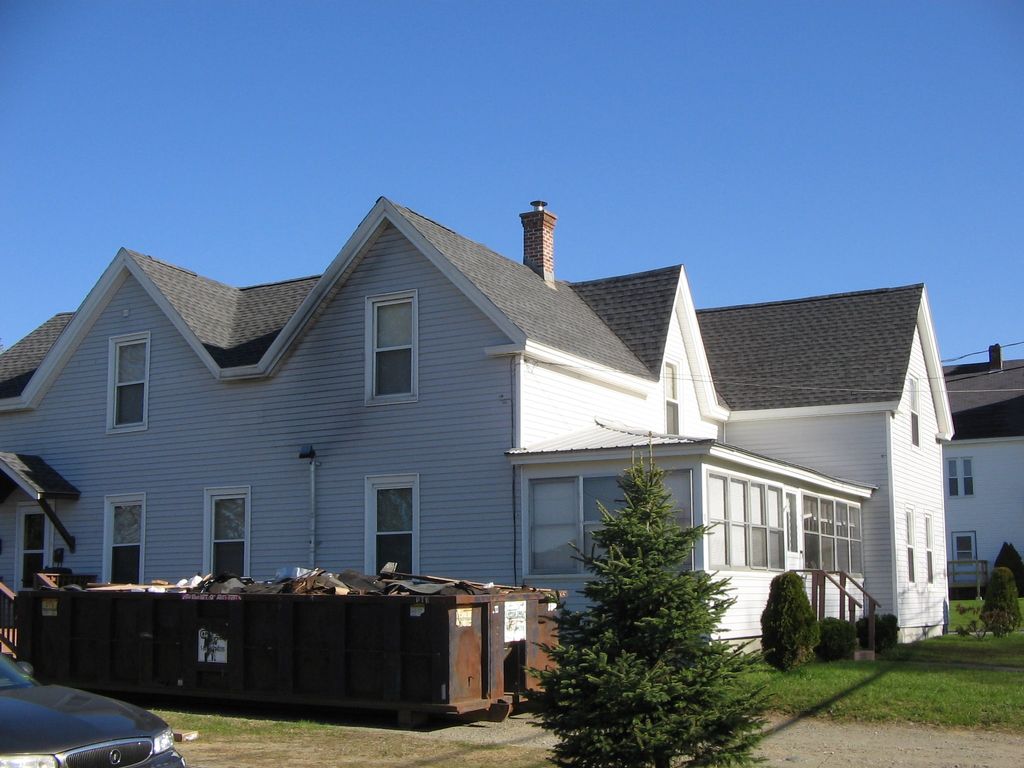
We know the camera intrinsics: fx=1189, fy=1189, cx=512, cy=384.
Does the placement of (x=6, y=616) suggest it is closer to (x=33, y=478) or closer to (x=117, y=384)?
(x=33, y=478)

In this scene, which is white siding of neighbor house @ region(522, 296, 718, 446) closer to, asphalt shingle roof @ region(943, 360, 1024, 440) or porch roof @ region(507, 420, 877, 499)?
porch roof @ region(507, 420, 877, 499)

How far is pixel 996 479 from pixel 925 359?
20328 millimetres

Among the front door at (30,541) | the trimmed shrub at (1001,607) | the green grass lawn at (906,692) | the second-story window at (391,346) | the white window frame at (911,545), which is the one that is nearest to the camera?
the green grass lawn at (906,692)

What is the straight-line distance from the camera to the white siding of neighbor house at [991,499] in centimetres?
4534

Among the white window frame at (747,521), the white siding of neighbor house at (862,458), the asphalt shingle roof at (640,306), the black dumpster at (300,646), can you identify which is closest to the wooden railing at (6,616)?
the black dumpster at (300,646)

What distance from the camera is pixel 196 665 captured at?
14.6m

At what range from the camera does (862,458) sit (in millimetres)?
24188

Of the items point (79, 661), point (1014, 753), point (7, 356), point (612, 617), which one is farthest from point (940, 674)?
point (7, 356)

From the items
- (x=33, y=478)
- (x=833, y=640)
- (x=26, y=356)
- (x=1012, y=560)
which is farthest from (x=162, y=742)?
(x=1012, y=560)

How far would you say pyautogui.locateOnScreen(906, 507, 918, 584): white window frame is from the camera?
25469 mm

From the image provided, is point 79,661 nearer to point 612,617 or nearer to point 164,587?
point 164,587

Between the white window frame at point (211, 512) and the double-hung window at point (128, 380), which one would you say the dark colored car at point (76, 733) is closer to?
the white window frame at point (211, 512)

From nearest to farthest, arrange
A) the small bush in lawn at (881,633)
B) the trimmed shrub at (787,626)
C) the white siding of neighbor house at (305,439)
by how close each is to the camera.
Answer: the trimmed shrub at (787,626) → the white siding of neighbor house at (305,439) → the small bush in lawn at (881,633)

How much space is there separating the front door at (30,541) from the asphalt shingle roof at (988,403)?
33.9 meters
